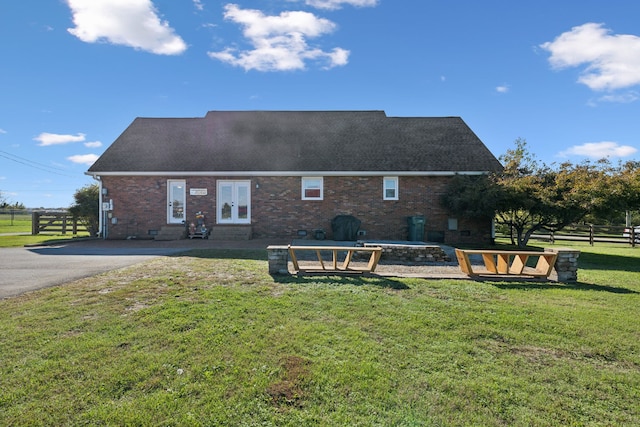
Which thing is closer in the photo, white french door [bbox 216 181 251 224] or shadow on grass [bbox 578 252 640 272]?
shadow on grass [bbox 578 252 640 272]

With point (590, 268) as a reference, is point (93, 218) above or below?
above

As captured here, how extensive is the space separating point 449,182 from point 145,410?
15.7 meters

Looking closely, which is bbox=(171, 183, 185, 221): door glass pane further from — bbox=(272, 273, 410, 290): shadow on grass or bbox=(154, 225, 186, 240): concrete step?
bbox=(272, 273, 410, 290): shadow on grass

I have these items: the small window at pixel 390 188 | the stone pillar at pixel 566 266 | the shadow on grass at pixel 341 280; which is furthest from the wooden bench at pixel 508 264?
the small window at pixel 390 188

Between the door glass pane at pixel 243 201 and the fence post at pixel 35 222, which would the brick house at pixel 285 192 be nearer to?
the door glass pane at pixel 243 201

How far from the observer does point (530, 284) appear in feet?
25.2

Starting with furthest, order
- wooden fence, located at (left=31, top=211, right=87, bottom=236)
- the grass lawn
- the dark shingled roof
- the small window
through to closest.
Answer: wooden fence, located at (left=31, top=211, right=87, bottom=236) → the dark shingled roof → the small window → the grass lawn

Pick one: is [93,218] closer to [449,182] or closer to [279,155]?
[279,155]

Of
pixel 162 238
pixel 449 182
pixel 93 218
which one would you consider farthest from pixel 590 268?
pixel 93 218

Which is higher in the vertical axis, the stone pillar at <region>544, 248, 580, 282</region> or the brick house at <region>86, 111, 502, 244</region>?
the brick house at <region>86, 111, 502, 244</region>

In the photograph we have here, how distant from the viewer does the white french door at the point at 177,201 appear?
1679 centimetres

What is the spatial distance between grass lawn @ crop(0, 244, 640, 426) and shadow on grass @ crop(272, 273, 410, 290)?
48 centimetres

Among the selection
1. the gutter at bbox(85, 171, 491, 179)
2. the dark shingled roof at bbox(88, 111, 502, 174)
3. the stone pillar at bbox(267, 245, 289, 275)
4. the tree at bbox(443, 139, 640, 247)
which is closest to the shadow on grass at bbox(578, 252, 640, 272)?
the tree at bbox(443, 139, 640, 247)

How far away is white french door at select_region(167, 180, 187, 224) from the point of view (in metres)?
16.8
